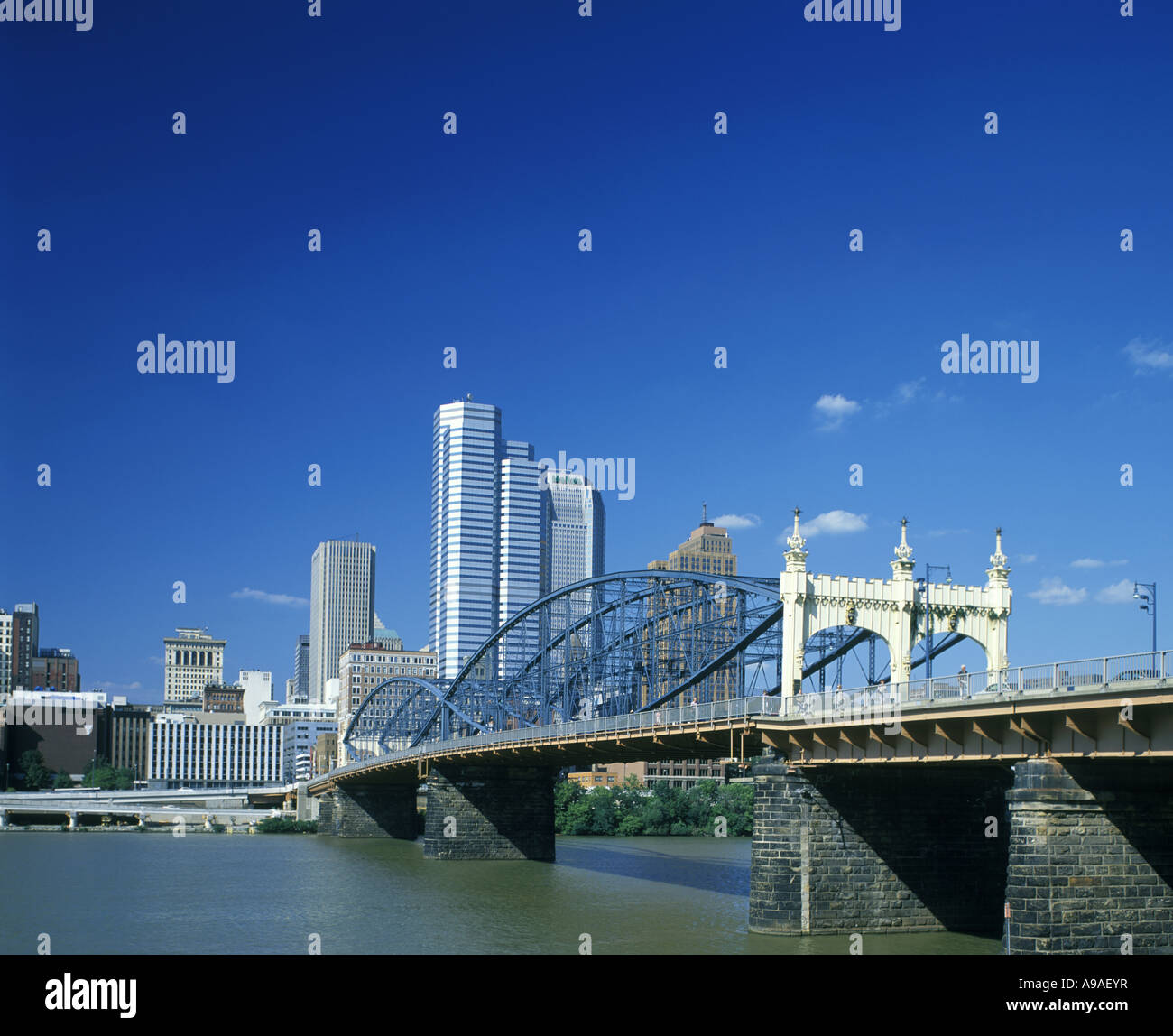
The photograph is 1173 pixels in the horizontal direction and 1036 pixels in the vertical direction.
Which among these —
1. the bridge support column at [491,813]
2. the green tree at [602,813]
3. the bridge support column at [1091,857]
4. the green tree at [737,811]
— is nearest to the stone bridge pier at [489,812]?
the bridge support column at [491,813]

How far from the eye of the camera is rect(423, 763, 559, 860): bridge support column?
88438 millimetres

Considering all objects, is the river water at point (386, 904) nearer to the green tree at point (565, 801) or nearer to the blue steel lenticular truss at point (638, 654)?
the blue steel lenticular truss at point (638, 654)

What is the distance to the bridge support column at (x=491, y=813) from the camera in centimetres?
8844

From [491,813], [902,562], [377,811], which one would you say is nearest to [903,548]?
[902,562]

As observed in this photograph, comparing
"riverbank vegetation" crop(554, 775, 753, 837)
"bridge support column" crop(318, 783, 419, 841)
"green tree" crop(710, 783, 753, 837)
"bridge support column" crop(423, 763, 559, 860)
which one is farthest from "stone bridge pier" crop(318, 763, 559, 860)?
"green tree" crop(710, 783, 753, 837)

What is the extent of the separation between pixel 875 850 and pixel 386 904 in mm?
25909

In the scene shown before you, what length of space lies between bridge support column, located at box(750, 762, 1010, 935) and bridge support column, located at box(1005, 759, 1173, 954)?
36.2 feet

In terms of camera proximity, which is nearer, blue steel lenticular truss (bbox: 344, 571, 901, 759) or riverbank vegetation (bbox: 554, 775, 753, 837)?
blue steel lenticular truss (bbox: 344, 571, 901, 759)

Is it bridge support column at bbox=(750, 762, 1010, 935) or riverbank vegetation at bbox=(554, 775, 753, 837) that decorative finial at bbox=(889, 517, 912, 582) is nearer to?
bridge support column at bbox=(750, 762, 1010, 935)

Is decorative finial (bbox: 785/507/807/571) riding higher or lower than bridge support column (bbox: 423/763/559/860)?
higher

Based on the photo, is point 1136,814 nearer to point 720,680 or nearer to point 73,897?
point 73,897

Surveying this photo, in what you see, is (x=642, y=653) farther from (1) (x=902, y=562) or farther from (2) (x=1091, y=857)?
(2) (x=1091, y=857)
